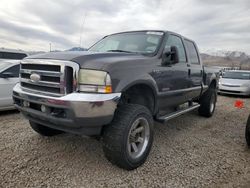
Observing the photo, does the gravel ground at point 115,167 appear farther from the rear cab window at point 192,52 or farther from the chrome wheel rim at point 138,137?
the rear cab window at point 192,52

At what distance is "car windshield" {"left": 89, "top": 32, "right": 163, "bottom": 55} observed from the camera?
147 inches

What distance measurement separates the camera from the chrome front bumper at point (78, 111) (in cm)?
242

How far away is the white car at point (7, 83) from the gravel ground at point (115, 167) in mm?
1097

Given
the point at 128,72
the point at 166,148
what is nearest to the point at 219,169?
the point at 166,148

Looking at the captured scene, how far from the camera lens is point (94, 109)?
8.04ft

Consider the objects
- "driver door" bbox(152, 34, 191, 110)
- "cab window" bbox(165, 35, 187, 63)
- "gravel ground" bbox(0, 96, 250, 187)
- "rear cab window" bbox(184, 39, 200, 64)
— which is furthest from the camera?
"rear cab window" bbox(184, 39, 200, 64)

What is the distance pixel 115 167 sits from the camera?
304 centimetres

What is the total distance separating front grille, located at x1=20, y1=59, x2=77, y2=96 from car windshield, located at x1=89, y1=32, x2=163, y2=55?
1434mm

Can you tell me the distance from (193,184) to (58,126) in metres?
1.86

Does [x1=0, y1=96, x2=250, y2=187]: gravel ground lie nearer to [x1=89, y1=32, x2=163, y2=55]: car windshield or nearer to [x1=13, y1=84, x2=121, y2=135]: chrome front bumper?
[x1=13, y1=84, x2=121, y2=135]: chrome front bumper

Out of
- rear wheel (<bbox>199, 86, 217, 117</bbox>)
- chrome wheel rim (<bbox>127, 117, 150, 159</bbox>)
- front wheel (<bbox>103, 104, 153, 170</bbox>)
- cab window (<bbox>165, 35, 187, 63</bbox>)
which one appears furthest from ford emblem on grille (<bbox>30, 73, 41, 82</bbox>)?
rear wheel (<bbox>199, 86, 217, 117</bbox>)

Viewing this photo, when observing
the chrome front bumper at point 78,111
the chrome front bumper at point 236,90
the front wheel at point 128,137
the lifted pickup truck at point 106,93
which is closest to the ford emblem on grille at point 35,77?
the lifted pickup truck at point 106,93

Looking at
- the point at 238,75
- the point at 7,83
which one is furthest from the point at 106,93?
the point at 238,75

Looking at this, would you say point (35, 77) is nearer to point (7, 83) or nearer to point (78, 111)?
point (78, 111)
